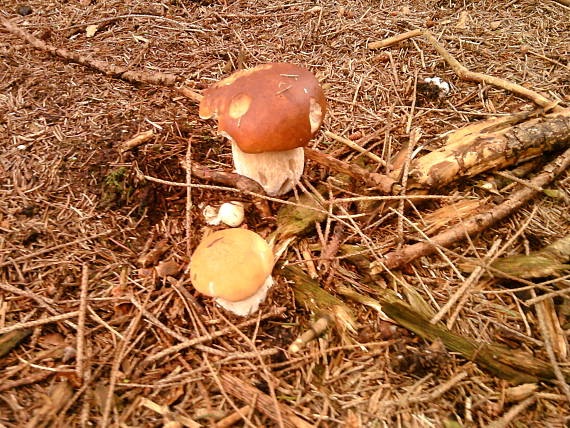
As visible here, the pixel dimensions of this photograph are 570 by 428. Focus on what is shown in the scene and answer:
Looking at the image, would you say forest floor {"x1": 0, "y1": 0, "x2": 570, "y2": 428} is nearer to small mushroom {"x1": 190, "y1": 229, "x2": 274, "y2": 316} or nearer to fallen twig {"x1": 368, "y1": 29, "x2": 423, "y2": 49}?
fallen twig {"x1": 368, "y1": 29, "x2": 423, "y2": 49}

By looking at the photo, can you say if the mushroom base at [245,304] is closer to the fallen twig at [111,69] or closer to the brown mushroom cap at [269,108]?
the brown mushroom cap at [269,108]

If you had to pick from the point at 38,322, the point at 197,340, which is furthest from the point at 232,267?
the point at 38,322

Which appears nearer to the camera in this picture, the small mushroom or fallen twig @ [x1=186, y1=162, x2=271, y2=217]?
the small mushroom

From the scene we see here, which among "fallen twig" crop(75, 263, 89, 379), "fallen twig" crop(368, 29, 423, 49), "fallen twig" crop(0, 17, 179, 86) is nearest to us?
"fallen twig" crop(75, 263, 89, 379)

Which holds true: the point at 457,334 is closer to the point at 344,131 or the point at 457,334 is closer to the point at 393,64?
the point at 344,131

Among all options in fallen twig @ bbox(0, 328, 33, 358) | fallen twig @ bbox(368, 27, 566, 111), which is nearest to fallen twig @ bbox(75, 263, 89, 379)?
fallen twig @ bbox(0, 328, 33, 358)

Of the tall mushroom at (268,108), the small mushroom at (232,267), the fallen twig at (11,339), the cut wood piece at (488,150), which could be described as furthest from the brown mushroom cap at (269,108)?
the fallen twig at (11,339)

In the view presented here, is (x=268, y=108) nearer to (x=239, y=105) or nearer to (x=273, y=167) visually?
(x=239, y=105)

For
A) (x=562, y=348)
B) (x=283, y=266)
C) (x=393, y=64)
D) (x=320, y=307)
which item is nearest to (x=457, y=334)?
(x=562, y=348)
